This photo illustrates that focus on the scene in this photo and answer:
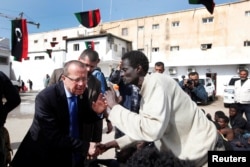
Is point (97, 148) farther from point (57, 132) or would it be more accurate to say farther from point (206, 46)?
point (206, 46)

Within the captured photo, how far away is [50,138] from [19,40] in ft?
32.4

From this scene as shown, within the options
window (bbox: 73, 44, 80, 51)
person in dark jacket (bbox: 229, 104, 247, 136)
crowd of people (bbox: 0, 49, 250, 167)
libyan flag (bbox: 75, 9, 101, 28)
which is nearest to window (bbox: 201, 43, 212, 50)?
window (bbox: 73, 44, 80, 51)

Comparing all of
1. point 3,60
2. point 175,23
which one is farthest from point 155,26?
point 3,60

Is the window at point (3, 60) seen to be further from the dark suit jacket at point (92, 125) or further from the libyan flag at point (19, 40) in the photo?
the dark suit jacket at point (92, 125)

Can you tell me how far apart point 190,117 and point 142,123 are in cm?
29

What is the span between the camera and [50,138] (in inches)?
77.8

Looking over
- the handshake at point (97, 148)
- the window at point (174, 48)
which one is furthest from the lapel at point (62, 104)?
the window at point (174, 48)

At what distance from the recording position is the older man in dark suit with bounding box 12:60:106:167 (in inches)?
78.4

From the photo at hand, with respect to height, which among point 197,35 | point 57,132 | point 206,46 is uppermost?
point 197,35

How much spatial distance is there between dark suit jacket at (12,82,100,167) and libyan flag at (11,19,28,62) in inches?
350

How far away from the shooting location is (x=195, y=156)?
1.48 meters

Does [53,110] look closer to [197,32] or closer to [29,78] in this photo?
[197,32]

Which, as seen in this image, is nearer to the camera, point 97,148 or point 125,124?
point 125,124

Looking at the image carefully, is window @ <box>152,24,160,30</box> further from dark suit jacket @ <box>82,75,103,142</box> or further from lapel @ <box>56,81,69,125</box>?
lapel @ <box>56,81,69,125</box>
